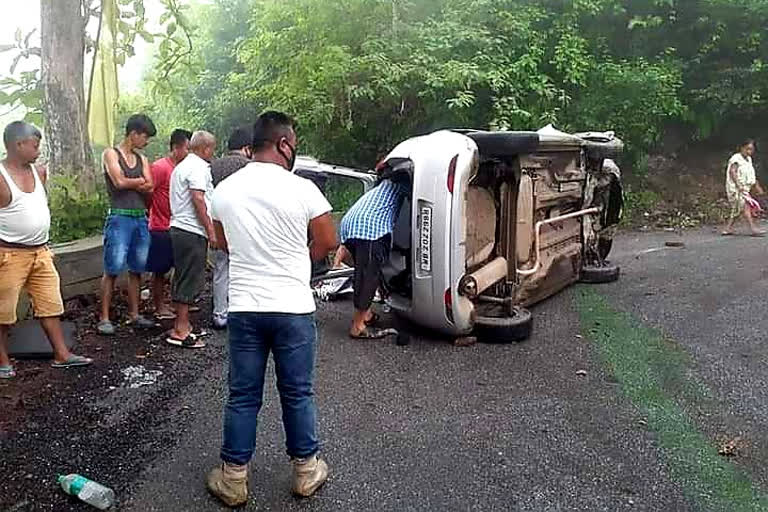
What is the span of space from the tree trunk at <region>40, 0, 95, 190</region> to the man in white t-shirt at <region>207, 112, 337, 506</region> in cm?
503

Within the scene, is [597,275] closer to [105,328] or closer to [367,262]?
[367,262]

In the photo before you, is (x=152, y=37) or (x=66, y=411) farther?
(x=152, y=37)

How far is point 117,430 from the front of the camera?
165 inches

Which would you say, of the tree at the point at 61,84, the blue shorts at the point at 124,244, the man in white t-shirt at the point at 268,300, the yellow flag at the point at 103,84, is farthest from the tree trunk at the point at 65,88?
the man in white t-shirt at the point at 268,300

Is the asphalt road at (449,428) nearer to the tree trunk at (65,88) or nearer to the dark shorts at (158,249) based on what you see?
the dark shorts at (158,249)

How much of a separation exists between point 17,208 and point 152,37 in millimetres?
4490

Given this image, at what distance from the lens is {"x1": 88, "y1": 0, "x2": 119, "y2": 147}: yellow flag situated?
8.17m

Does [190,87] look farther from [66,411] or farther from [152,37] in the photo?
[66,411]

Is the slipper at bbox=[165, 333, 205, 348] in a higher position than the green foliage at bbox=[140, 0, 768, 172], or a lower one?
lower

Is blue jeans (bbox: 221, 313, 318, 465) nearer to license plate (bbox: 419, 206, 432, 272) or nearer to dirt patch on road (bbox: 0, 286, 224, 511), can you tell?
dirt patch on road (bbox: 0, 286, 224, 511)

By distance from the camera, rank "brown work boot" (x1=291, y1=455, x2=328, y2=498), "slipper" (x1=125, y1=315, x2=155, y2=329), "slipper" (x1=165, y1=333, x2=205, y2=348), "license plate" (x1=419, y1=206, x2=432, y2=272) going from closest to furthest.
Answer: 1. "brown work boot" (x1=291, y1=455, x2=328, y2=498)
2. "license plate" (x1=419, y1=206, x2=432, y2=272)
3. "slipper" (x1=165, y1=333, x2=205, y2=348)
4. "slipper" (x1=125, y1=315, x2=155, y2=329)

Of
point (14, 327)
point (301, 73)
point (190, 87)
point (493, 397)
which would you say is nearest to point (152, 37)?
point (301, 73)

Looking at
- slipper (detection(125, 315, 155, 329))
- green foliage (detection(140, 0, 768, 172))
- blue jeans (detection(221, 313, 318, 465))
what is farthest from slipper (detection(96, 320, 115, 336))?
green foliage (detection(140, 0, 768, 172))

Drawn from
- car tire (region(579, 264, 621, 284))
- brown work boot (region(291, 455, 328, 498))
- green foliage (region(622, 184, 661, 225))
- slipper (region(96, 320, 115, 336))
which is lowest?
green foliage (region(622, 184, 661, 225))
